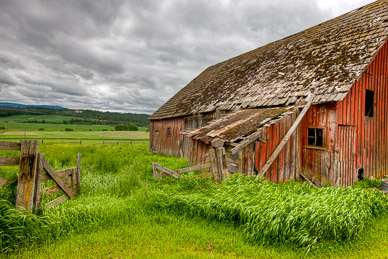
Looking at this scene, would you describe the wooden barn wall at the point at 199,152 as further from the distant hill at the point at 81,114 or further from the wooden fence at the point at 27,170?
the distant hill at the point at 81,114

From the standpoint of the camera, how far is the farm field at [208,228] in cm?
351

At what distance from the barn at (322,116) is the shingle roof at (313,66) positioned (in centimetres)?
4

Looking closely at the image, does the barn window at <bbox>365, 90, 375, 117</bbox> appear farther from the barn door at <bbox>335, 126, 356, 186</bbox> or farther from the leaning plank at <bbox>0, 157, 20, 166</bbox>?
the leaning plank at <bbox>0, 157, 20, 166</bbox>

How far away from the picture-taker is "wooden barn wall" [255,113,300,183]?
7.10 m

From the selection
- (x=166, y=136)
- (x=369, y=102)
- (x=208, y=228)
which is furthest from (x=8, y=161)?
(x=166, y=136)

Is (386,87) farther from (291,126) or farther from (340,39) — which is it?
(291,126)

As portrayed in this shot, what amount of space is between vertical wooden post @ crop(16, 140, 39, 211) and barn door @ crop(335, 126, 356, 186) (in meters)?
8.56

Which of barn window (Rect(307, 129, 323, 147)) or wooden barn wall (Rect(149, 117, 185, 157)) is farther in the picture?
wooden barn wall (Rect(149, 117, 185, 157))

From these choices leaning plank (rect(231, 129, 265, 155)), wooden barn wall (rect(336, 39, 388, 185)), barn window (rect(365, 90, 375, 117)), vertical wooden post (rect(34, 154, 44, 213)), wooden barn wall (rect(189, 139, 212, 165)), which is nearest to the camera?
vertical wooden post (rect(34, 154, 44, 213))

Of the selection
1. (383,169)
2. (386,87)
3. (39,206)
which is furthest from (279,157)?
(39,206)

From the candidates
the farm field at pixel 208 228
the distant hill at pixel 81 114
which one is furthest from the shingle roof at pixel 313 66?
the distant hill at pixel 81 114

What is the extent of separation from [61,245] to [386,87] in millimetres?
12185

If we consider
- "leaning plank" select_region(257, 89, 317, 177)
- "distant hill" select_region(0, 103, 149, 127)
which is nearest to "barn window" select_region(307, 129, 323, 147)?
"leaning plank" select_region(257, 89, 317, 177)

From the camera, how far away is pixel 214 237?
3928 millimetres
